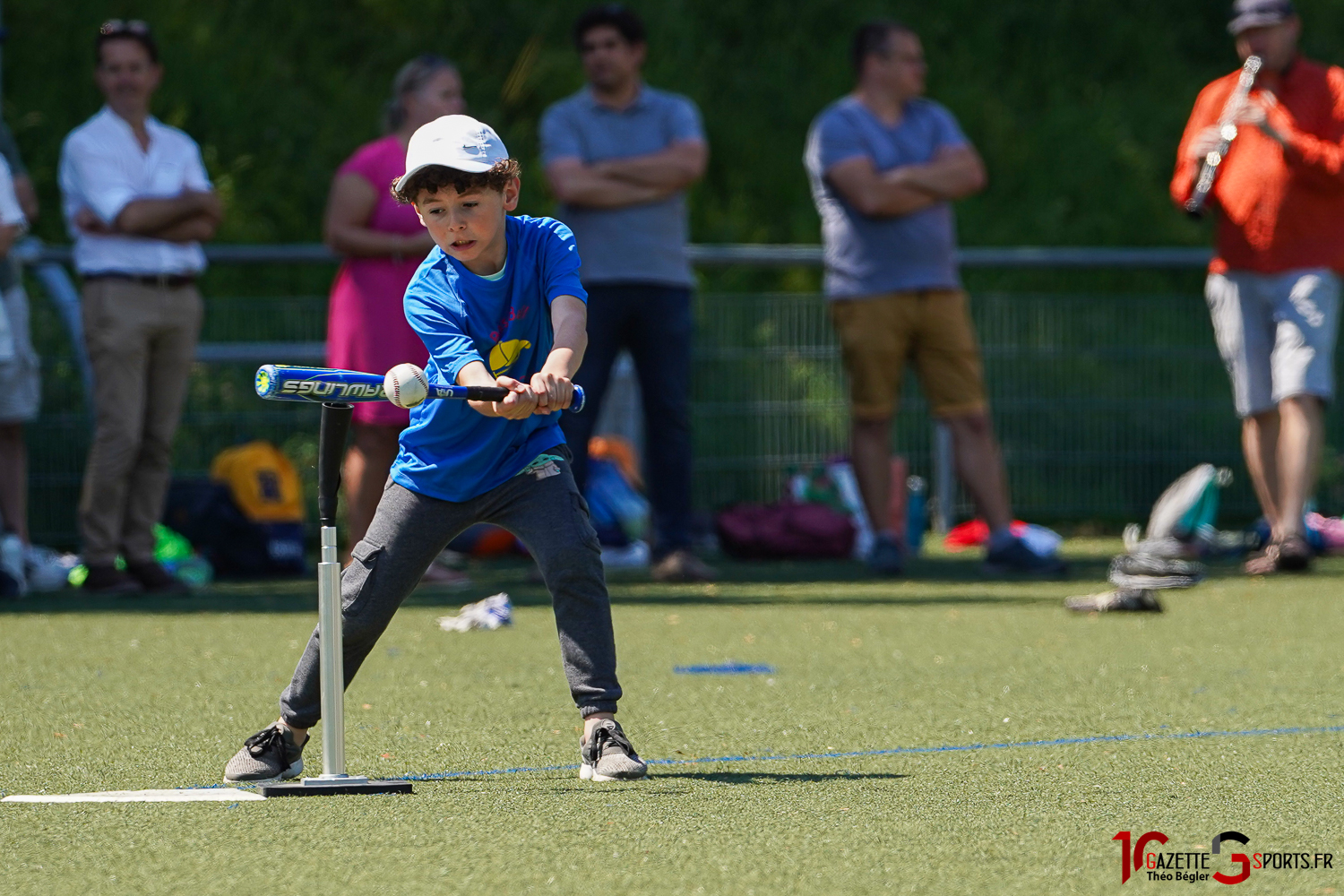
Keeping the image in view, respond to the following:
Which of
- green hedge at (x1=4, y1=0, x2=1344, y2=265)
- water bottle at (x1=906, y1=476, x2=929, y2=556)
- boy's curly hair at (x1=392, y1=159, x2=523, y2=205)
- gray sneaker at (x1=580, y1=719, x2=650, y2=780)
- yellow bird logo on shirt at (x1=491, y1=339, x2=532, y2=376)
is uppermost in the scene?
green hedge at (x1=4, y1=0, x2=1344, y2=265)

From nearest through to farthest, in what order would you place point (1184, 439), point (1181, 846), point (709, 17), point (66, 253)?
point (1181, 846) < point (66, 253) < point (1184, 439) < point (709, 17)

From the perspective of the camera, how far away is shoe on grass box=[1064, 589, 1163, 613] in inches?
282

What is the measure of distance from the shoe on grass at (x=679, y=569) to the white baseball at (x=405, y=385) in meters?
4.86

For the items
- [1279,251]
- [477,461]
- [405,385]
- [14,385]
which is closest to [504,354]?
[477,461]

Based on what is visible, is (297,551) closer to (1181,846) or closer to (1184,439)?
(1184,439)

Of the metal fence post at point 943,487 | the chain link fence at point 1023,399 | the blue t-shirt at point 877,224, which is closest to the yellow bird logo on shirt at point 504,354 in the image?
the blue t-shirt at point 877,224

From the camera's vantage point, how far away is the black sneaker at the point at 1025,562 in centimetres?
873

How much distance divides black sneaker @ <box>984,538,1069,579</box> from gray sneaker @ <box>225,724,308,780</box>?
203 inches

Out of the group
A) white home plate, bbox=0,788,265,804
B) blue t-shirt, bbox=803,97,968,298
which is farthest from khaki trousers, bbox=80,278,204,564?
white home plate, bbox=0,788,265,804

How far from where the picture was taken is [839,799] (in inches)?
147

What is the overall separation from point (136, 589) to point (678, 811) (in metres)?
4.91

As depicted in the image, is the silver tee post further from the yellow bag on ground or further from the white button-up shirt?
the yellow bag on ground

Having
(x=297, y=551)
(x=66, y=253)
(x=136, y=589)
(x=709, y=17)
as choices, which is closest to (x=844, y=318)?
(x=297, y=551)

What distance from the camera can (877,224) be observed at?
882 centimetres
